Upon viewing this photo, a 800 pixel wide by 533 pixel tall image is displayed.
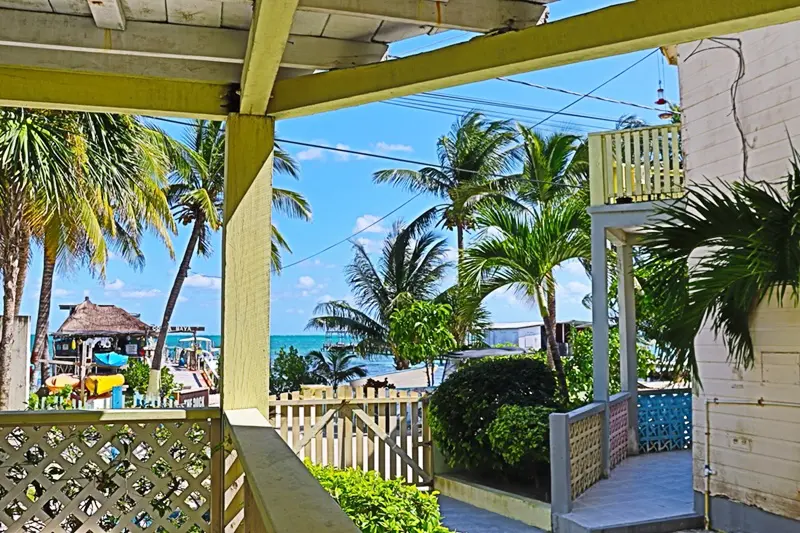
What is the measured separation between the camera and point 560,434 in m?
6.21

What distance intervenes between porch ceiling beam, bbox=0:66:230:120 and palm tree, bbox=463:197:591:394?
6.04 m

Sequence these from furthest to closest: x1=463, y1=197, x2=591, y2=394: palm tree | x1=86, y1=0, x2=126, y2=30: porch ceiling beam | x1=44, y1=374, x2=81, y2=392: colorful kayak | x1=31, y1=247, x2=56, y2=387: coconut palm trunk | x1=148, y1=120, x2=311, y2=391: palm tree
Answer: x1=148, y1=120, x2=311, y2=391: palm tree < x1=44, y1=374, x2=81, y2=392: colorful kayak < x1=31, y1=247, x2=56, y2=387: coconut palm trunk < x1=463, y1=197, x2=591, y2=394: palm tree < x1=86, y1=0, x2=126, y2=30: porch ceiling beam

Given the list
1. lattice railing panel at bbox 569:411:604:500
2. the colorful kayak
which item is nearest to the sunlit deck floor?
lattice railing panel at bbox 569:411:604:500

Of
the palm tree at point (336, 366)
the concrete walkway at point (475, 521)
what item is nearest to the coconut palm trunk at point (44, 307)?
the concrete walkway at point (475, 521)

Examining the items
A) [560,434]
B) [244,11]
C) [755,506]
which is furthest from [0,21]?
[755,506]

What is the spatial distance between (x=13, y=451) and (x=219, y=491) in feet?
2.85

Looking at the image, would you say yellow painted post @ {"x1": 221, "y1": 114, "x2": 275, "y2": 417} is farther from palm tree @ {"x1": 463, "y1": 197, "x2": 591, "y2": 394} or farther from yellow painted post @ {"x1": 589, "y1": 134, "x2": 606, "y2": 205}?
palm tree @ {"x1": 463, "y1": 197, "x2": 591, "y2": 394}

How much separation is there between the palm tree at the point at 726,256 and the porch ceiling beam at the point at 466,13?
2.38m

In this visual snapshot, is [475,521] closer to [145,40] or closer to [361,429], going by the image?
[361,429]

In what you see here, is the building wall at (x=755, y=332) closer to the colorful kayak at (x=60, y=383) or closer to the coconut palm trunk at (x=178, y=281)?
the colorful kayak at (x=60, y=383)

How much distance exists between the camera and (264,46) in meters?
1.96

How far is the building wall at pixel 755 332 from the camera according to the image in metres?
5.19

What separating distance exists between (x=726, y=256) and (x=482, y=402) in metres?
3.69

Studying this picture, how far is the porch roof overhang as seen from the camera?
197 centimetres
